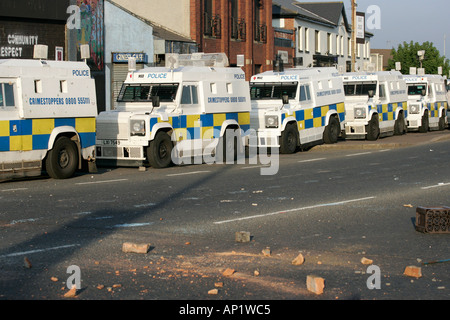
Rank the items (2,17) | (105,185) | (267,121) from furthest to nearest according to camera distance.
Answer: (2,17)
(267,121)
(105,185)

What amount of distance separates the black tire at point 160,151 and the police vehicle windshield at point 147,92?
3.67ft

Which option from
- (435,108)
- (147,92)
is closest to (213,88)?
(147,92)

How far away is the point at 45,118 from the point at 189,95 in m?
4.33

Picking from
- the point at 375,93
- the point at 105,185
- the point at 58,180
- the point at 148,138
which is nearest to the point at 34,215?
the point at 105,185

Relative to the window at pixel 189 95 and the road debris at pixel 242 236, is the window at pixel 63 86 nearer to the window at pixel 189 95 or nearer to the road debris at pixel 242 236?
the window at pixel 189 95

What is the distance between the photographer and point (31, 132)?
14.7m

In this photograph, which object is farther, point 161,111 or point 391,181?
point 161,111

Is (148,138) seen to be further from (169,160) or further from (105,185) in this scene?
(105,185)

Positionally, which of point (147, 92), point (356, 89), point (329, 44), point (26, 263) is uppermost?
point (329, 44)

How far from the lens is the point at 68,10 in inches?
1008

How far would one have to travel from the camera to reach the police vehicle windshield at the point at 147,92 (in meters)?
18.1

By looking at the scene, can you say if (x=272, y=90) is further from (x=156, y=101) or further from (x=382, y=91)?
(x=382, y=91)

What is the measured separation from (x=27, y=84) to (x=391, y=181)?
7.32m

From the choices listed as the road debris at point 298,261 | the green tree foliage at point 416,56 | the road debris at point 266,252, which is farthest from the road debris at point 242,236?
Result: the green tree foliage at point 416,56
